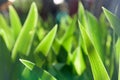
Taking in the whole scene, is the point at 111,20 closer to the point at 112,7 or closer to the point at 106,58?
the point at 112,7

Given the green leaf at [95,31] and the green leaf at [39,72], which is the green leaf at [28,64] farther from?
the green leaf at [95,31]

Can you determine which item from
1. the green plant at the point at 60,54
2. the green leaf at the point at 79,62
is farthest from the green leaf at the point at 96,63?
the green leaf at the point at 79,62

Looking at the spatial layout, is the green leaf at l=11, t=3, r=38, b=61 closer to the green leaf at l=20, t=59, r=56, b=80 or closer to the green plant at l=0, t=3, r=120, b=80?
the green plant at l=0, t=3, r=120, b=80

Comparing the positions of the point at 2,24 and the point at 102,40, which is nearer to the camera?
the point at 102,40

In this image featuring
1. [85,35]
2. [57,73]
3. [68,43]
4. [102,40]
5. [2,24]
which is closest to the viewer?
[85,35]

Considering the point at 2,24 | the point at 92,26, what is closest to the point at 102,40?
the point at 92,26

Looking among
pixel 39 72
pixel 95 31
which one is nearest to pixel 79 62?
pixel 95 31

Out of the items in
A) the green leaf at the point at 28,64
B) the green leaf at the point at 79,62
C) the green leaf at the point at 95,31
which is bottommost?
the green leaf at the point at 79,62

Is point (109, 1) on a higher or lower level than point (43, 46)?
higher
